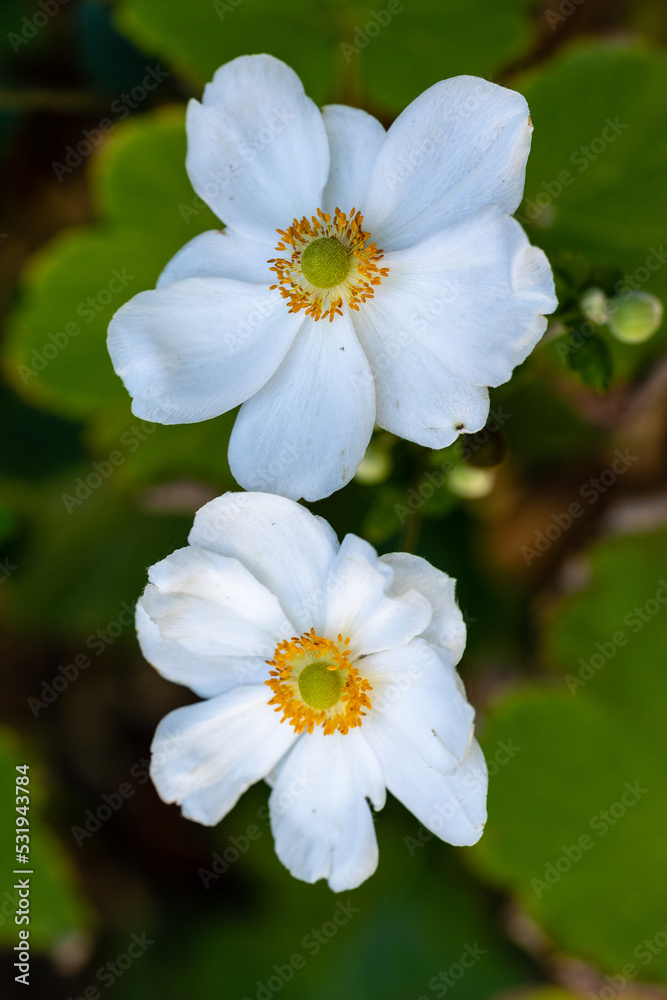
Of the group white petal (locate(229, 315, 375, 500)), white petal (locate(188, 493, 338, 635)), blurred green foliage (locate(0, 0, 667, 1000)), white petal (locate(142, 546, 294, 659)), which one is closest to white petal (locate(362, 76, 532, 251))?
white petal (locate(229, 315, 375, 500))

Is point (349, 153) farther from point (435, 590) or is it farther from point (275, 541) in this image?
point (435, 590)

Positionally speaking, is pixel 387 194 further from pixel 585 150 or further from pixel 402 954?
pixel 402 954

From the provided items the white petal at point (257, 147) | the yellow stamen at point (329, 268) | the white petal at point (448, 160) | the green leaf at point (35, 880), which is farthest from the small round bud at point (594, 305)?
the green leaf at point (35, 880)

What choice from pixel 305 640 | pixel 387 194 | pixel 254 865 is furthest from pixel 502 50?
pixel 254 865

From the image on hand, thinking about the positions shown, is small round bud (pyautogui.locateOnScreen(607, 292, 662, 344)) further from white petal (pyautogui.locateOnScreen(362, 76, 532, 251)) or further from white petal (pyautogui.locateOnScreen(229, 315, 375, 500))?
white petal (pyautogui.locateOnScreen(229, 315, 375, 500))

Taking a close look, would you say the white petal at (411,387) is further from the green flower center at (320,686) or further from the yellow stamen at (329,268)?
the green flower center at (320,686)

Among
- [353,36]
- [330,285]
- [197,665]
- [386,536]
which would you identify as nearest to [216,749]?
[197,665]
